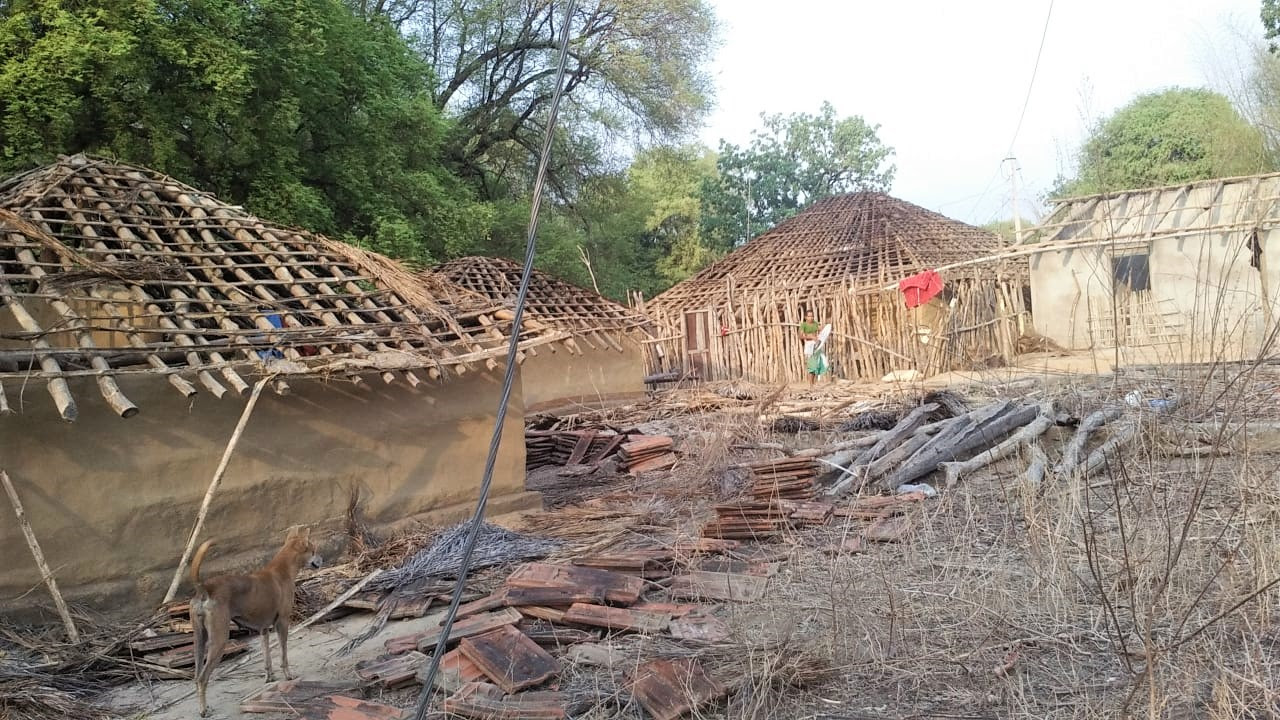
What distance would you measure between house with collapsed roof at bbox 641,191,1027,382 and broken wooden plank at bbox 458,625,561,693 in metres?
13.7

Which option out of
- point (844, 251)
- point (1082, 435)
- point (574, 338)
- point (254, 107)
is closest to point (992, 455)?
point (1082, 435)

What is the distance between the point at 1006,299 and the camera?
66.1ft

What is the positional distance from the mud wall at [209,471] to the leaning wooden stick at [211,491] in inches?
9.0

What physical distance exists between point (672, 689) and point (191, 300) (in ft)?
17.2

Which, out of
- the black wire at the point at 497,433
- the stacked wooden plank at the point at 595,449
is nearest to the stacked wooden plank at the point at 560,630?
the black wire at the point at 497,433

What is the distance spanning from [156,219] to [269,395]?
2.21m

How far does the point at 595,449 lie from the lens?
12562 millimetres

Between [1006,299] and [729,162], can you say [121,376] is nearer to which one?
[1006,299]

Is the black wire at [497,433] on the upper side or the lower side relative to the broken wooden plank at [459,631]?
upper

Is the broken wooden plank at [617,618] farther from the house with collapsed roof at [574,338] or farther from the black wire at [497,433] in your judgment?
the house with collapsed roof at [574,338]

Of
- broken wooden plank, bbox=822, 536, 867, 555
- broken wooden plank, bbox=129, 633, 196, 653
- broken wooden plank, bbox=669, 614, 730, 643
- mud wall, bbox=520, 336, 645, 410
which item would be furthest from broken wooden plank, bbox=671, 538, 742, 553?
mud wall, bbox=520, 336, 645, 410

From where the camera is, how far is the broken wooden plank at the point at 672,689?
3971mm

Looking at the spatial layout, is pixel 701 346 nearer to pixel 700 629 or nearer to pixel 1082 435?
pixel 1082 435

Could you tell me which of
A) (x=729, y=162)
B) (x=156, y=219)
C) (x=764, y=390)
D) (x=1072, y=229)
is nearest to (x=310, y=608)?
(x=156, y=219)
